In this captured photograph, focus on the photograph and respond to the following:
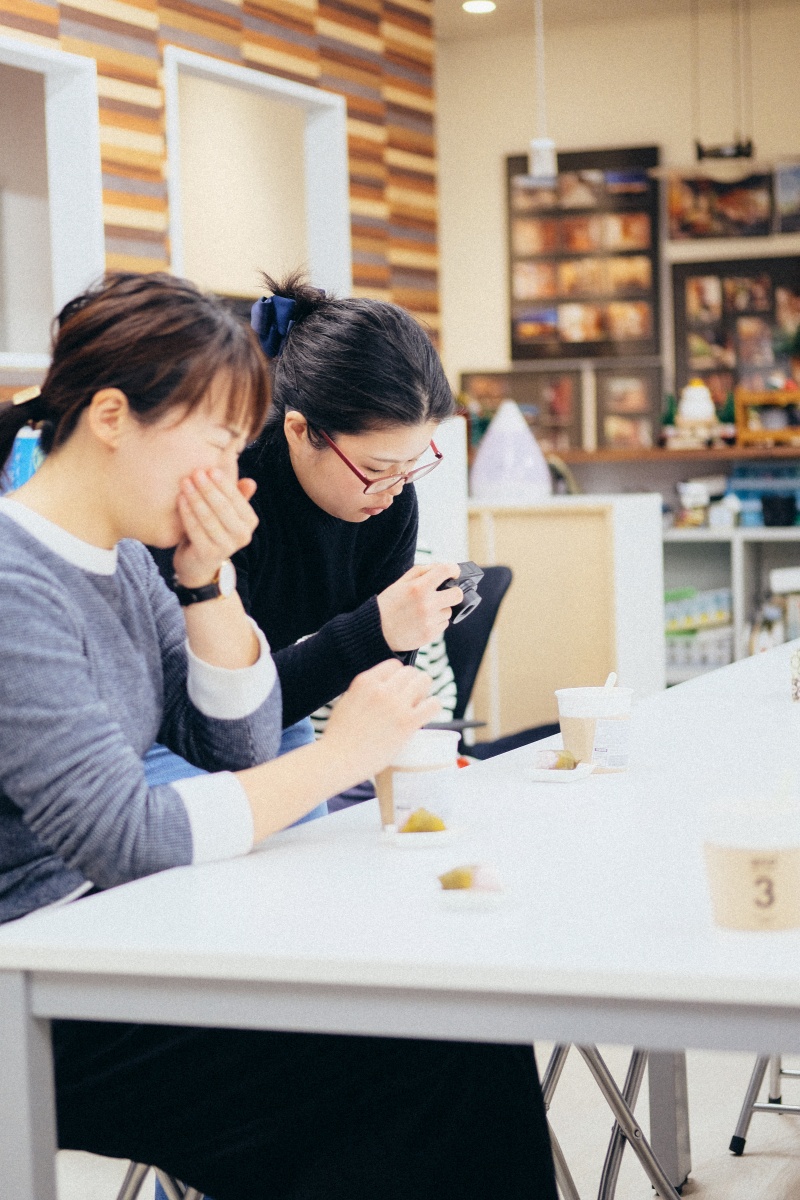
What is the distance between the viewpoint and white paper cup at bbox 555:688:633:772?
5.34 feet

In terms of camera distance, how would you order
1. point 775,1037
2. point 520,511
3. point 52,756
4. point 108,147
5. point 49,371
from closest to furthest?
point 775,1037 < point 52,756 < point 49,371 < point 108,147 < point 520,511

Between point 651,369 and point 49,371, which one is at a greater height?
point 651,369

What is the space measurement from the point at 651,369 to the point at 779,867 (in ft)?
18.5

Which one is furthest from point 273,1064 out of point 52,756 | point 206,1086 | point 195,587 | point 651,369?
point 651,369

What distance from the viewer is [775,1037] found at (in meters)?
0.90

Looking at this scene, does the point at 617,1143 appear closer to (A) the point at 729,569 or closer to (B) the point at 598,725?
(B) the point at 598,725

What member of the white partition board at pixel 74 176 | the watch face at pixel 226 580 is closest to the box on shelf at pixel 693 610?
the white partition board at pixel 74 176

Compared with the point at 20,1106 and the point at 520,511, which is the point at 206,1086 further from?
the point at 520,511

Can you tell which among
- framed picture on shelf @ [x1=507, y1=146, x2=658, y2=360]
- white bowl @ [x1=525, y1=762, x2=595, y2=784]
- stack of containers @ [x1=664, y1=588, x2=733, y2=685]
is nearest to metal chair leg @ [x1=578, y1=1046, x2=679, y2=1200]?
white bowl @ [x1=525, y1=762, x2=595, y2=784]

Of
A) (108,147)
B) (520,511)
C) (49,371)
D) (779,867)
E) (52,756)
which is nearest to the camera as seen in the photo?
(779,867)

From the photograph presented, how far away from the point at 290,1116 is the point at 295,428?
99cm

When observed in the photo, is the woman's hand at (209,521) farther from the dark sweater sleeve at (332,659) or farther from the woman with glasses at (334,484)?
the dark sweater sleeve at (332,659)

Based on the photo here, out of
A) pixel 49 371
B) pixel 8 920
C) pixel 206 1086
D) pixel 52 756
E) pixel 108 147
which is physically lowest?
pixel 206 1086

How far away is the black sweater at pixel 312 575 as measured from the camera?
70.2 inches
